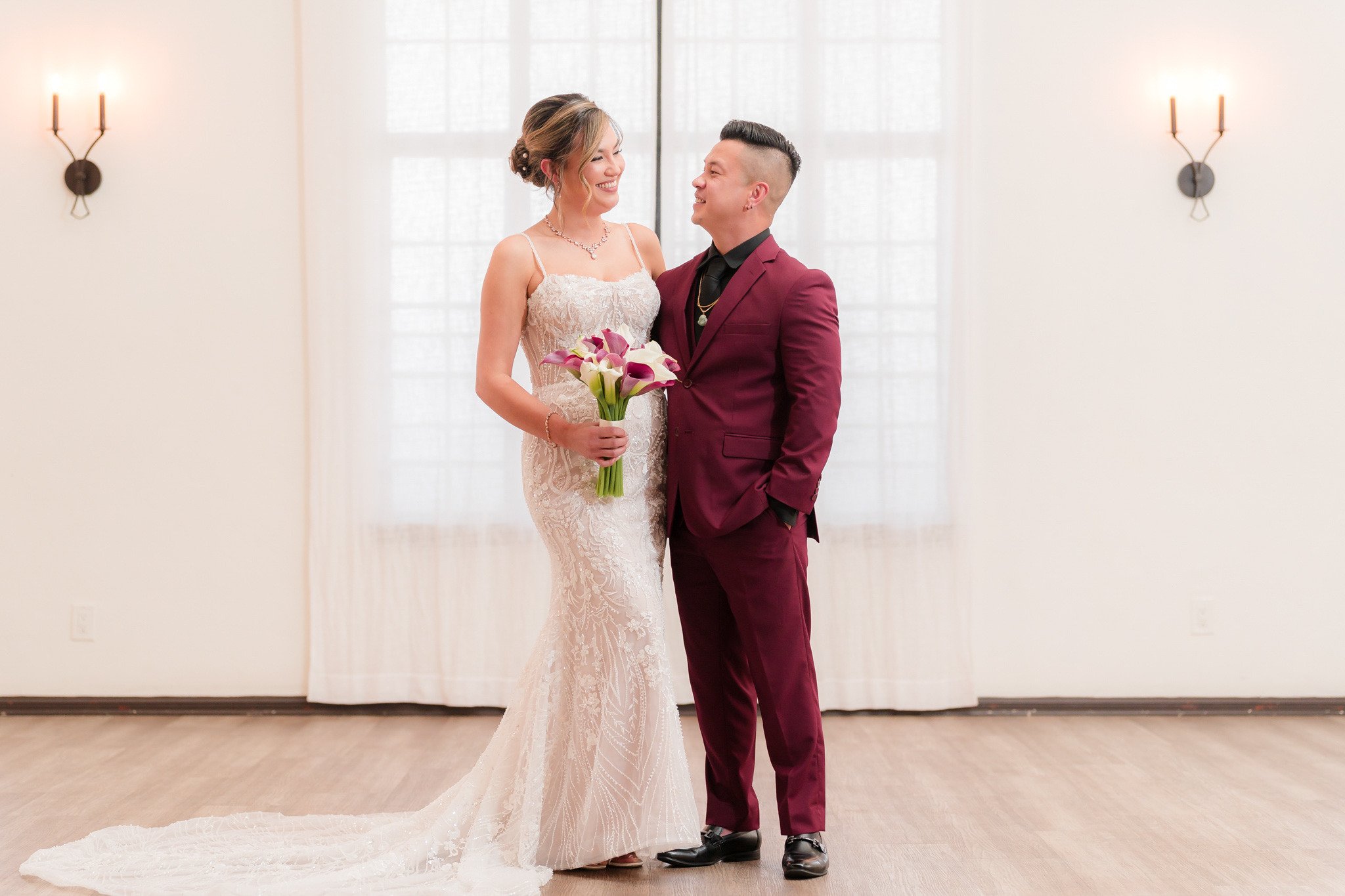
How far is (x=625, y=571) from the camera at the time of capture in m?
2.62

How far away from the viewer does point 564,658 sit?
2668mm

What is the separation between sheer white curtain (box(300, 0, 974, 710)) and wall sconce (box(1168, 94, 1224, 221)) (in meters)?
0.85

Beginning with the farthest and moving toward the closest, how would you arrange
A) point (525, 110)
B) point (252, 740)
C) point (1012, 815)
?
point (525, 110), point (252, 740), point (1012, 815)

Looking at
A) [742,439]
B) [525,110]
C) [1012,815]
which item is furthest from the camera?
[525,110]

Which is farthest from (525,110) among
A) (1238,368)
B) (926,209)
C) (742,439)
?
(1238,368)

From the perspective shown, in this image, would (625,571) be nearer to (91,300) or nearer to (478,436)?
(478,436)

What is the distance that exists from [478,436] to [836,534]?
1375mm

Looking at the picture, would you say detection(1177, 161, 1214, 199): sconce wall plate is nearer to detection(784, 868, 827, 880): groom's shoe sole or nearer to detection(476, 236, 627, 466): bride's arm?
detection(476, 236, 627, 466): bride's arm

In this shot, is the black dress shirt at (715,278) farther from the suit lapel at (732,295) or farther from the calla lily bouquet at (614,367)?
the calla lily bouquet at (614,367)

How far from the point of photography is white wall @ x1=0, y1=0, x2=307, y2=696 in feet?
13.4

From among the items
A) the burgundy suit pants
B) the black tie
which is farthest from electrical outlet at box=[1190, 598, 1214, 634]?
the black tie

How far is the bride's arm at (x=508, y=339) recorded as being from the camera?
2609 millimetres

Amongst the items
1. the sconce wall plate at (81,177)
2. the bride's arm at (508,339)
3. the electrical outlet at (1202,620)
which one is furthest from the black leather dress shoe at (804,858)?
the sconce wall plate at (81,177)

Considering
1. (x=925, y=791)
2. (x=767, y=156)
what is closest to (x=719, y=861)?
(x=925, y=791)
